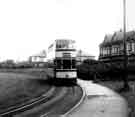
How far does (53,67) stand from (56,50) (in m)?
2.09

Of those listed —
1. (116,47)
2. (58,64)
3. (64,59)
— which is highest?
(116,47)

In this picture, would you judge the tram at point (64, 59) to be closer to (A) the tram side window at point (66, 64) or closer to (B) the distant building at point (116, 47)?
(A) the tram side window at point (66, 64)

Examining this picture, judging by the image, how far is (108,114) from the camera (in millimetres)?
11578

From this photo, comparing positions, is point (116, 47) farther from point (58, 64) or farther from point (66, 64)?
point (58, 64)

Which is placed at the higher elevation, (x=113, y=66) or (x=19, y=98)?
(x=113, y=66)

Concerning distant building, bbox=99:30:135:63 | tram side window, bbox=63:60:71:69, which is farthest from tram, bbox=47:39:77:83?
distant building, bbox=99:30:135:63

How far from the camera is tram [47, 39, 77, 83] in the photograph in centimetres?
2242

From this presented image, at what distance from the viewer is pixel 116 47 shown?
61062 millimetres

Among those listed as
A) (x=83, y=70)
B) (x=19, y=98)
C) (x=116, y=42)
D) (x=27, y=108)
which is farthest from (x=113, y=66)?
(x=116, y=42)

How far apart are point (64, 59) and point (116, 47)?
41.2 meters

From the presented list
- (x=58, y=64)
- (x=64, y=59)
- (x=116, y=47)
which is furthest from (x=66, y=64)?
(x=116, y=47)

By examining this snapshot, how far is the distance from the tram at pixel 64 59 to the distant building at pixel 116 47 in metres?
32.1

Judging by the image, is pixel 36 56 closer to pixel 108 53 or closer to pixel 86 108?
pixel 108 53

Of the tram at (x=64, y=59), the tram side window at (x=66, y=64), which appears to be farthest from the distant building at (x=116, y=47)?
the tram side window at (x=66, y=64)
